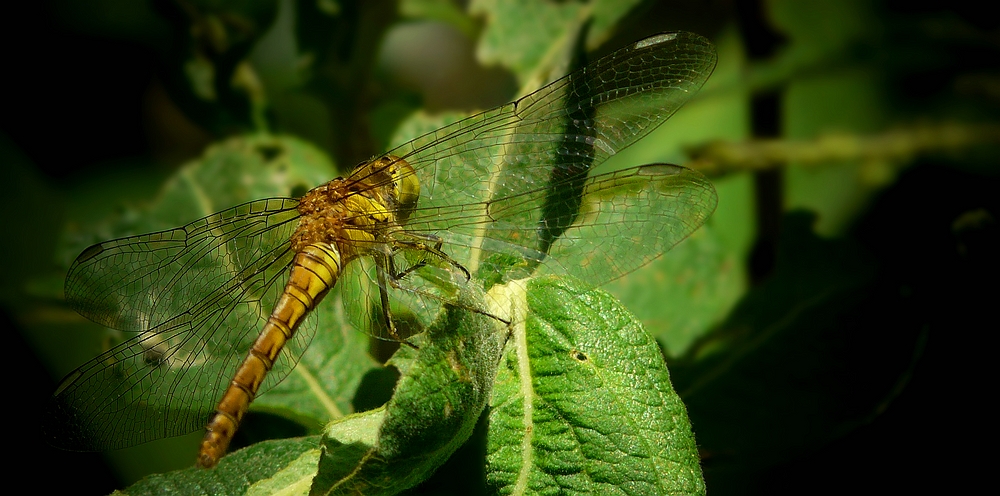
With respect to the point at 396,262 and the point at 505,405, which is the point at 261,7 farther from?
the point at 505,405

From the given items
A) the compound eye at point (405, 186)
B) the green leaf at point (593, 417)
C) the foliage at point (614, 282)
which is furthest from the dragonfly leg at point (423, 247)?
the green leaf at point (593, 417)

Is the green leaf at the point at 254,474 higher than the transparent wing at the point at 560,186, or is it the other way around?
the transparent wing at the point at 560,186

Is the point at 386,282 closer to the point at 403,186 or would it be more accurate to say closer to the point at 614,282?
the point at 403,186

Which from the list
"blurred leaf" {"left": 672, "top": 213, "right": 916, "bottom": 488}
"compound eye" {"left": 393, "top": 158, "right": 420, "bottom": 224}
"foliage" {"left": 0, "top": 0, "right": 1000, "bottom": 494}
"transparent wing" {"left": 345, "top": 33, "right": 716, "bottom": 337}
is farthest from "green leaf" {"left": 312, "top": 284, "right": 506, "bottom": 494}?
"blurred leaf" {"left": 672, "top": 213, "right": 916, "bottom": 488}

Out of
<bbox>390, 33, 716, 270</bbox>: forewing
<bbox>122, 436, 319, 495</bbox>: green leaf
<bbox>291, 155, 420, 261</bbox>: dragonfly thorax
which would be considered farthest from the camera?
<bbox>291, 155, 420, 261</bbox>: dragonfly thorax

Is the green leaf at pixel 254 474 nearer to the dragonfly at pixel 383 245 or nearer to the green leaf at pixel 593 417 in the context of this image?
the dragonfly at pixel 383 245

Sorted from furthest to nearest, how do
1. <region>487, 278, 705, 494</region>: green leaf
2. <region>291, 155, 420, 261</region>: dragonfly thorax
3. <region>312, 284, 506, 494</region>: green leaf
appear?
<region>291, 155, 420, 261</region>: dragonfly thorax, <region>487, 278, 705, 494</region>: green leaf, <region>312, 284, 506, 494</region>: green leaf

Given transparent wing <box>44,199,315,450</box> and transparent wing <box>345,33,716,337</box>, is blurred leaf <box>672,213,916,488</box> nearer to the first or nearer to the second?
transparent wing <box>345,33,716,337</box>

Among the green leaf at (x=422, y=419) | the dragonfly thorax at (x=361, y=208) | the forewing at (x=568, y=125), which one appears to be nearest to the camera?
the green leaf at (x=422, y=419)

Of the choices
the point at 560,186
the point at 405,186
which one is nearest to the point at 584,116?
the point at 560,186
